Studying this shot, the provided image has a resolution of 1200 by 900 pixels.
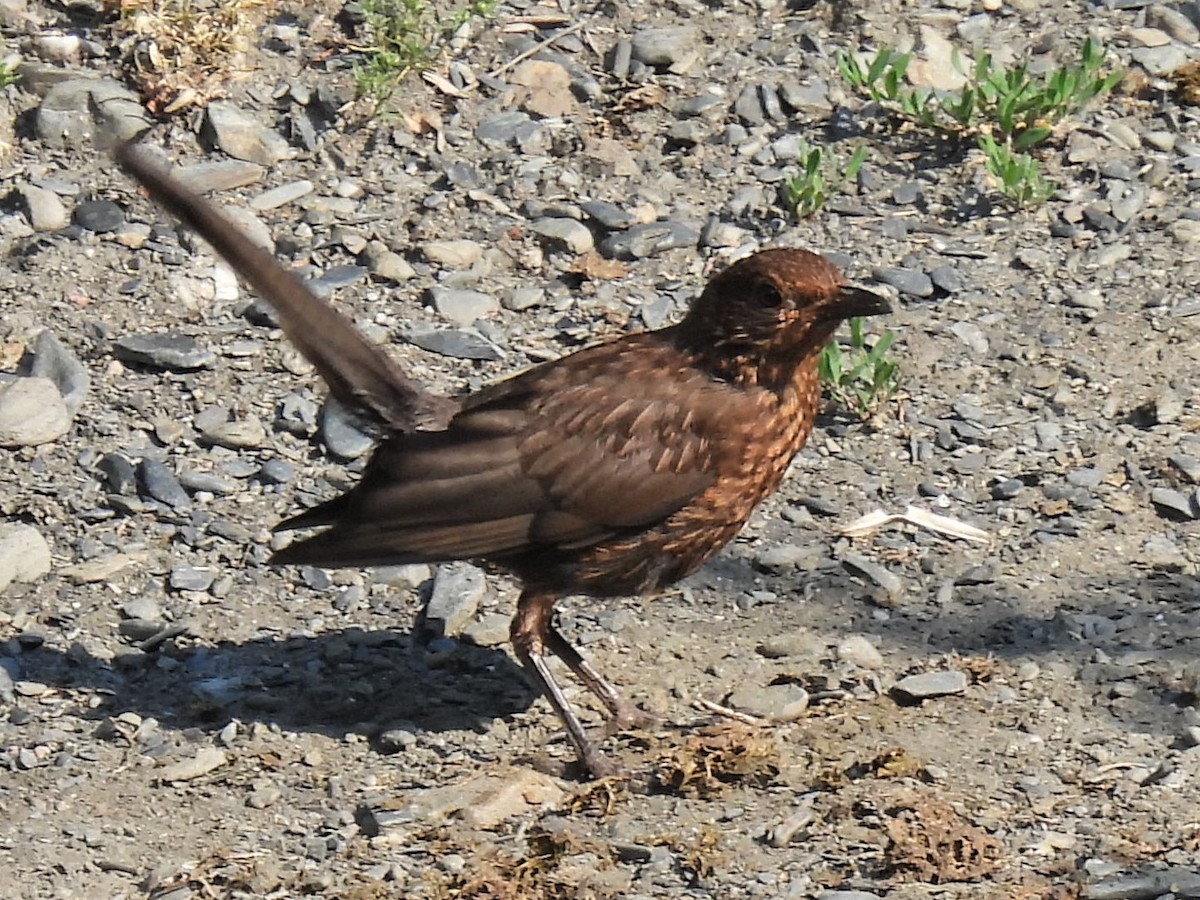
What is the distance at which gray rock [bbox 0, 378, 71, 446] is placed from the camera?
709cm

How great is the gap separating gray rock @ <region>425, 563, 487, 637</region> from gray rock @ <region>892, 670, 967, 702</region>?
1.36 meters

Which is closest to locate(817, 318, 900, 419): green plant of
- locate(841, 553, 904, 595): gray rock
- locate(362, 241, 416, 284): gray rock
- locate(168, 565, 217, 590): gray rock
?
locate(841, 553, 904, 595): gray rock

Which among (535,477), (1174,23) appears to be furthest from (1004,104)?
(535,477)

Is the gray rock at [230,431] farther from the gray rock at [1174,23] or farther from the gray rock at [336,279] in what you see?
the gray rock at [1174,23]

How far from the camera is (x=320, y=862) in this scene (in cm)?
544

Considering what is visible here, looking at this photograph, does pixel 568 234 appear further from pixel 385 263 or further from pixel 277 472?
pixel 277 472

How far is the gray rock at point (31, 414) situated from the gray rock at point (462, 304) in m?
1.42

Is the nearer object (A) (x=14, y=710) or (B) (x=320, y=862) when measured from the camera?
(B) (x=320, y=862)

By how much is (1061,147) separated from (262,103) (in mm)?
3202

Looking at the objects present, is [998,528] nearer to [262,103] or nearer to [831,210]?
[831,210]

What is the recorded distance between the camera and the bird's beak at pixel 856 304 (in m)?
5.77

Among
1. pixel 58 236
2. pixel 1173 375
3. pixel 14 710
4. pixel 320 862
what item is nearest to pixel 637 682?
pixel 320 862

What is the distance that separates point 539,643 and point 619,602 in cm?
61

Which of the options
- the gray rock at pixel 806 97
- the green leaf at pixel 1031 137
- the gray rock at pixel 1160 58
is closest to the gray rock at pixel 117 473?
the gray rock at pixel 806 97
